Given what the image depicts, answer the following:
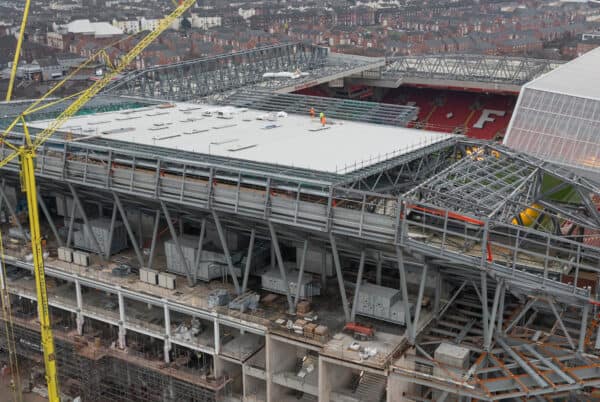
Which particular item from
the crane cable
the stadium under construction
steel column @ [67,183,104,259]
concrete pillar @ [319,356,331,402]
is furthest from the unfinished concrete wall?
the crane cable

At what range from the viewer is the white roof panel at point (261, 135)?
4584 cm

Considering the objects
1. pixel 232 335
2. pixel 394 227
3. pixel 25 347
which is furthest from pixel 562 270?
pixel 25 347

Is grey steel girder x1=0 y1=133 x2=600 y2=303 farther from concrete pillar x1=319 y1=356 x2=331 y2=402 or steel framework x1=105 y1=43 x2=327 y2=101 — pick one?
steel framework x1=105 y1=43 x2=327 y2=101

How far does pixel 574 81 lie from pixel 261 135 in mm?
29106

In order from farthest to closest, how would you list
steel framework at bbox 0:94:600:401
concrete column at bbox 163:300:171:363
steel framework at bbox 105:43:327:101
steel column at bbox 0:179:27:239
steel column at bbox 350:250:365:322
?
steel framework at bbox 105:43:327:101 < steel column at bbox 0:179:27:239 < concrete column at bbox 163:300:171:363 < steel column at bbox 350:250:365:322 < steel framework at bbox 0:94:600:401

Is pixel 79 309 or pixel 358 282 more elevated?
pixel 358 282

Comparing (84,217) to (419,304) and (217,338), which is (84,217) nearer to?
(217,338)

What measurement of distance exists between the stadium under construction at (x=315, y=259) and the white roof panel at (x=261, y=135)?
1.06 feet

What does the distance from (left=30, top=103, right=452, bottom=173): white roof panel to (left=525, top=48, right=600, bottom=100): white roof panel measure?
1385 centimetres

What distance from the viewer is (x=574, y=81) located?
62.4m

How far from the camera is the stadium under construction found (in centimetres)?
3750

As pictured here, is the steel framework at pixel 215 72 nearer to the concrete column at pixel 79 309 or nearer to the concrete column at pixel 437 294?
the concrete column at pixel 79 309

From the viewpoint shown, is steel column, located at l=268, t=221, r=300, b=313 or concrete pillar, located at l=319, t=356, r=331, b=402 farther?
steel column, located at l=268, t=221, r=300, b=313

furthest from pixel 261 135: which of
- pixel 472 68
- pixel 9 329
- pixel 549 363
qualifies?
pixel 472 68
